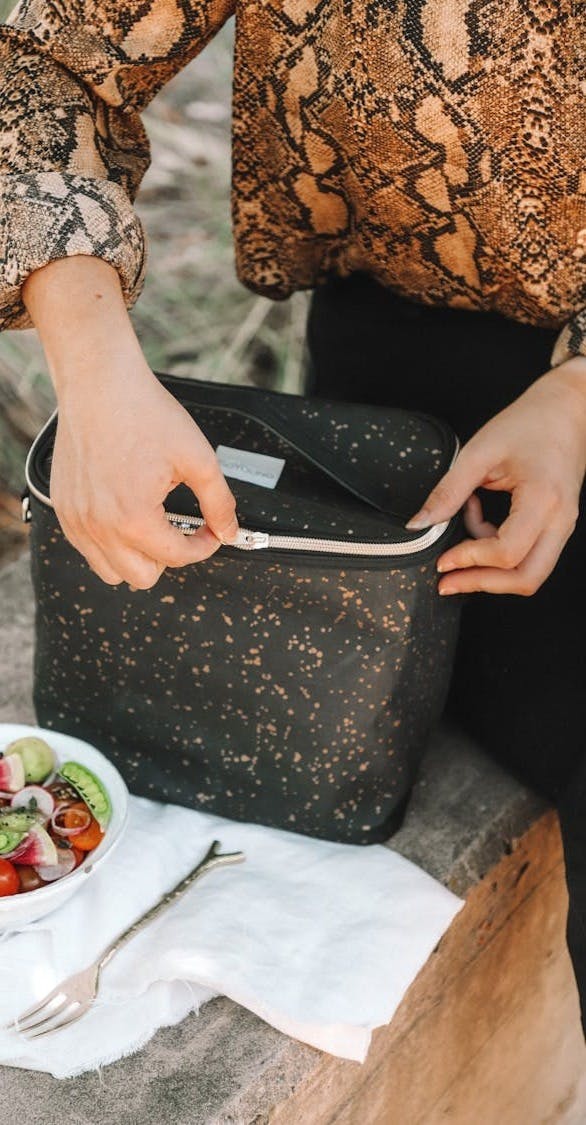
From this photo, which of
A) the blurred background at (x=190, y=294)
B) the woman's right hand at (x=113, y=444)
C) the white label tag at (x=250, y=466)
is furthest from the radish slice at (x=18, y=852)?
the blurred background at (x=190, y=294)

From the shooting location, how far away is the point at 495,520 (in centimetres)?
110

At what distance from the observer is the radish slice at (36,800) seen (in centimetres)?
99

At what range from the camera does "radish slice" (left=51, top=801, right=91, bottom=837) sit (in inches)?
38.4

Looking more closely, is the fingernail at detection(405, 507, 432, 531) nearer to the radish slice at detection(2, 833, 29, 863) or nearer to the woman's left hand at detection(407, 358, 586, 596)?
the woman's left hand at detection(407, 358, 586, 596)

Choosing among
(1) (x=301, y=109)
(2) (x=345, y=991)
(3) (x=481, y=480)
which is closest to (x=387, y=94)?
(1) (x=301, y=109)

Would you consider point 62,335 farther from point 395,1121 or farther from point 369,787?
point 395,1121

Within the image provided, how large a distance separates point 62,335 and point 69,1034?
57 centimetres

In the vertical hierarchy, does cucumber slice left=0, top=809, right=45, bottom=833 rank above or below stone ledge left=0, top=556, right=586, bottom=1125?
above

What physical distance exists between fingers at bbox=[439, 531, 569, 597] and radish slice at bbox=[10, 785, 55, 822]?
0.41 m

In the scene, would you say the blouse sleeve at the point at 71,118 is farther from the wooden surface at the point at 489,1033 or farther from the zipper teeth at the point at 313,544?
the wooden surface at the point at 489,1033

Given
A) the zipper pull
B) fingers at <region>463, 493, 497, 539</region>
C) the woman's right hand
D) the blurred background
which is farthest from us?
the blurred background

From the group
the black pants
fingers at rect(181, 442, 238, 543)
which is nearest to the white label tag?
fingers at rect(181, 442, 238, 543)

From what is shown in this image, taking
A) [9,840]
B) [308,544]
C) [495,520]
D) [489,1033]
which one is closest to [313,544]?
[308,544]

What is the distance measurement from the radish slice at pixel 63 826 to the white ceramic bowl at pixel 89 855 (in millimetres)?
22
